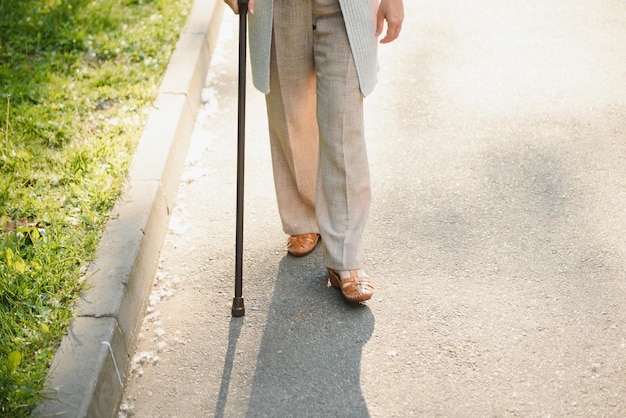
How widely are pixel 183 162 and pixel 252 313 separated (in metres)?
1.34

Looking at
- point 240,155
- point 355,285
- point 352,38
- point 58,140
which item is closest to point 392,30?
point 352,38

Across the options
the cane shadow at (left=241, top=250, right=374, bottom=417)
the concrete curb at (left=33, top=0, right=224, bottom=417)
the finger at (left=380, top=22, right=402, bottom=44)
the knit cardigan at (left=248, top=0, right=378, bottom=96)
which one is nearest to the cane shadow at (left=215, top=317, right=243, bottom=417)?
the cane shadow at (left=241, top=250, right=374, bottom=417)

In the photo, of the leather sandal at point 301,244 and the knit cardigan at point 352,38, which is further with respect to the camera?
the leather sandal at point 301,244

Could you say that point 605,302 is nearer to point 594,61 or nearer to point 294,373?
point 294,373

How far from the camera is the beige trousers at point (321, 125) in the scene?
309 cm

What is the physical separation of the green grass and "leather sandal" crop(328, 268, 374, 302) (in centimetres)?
110

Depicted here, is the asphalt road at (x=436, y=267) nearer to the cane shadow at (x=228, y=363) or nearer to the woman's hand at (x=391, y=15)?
the cane shadow at (x=228, y=363)

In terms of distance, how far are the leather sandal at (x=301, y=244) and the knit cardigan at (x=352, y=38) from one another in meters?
0.82

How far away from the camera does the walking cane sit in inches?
126

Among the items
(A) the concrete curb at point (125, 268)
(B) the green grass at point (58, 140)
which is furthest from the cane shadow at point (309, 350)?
(B) the green grass at point (58, 140)

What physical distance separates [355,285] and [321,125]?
2.34 feet

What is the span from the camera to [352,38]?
304cm

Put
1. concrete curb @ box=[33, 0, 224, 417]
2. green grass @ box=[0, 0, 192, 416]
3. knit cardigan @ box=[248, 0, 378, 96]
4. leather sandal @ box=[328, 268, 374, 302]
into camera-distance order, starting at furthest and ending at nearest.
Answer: leather sandal @ box=[328, 268, 374, 302] → green grass @ box=[0, 0, 192, 416] → knit cardigan @ box=[248, 0, 378, 96] → concrete curb @ box=[33, 0, 224, 417]

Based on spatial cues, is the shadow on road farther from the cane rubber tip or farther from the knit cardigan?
the knit cardigan
